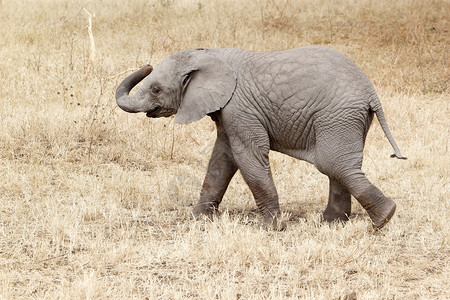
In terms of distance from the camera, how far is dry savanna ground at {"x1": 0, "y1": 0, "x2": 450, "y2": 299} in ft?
18.7

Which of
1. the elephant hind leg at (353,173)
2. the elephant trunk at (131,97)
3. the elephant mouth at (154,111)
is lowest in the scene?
the elephant hind leg at (353,173)

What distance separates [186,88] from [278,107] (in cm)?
89

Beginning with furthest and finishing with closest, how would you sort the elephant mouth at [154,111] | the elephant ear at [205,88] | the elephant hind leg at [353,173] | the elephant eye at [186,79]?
the elephant mouth at [154,111] < the elephant eye at [186,79] < the elephant ear at [205,88] < the elephant hind leg at [353,173]

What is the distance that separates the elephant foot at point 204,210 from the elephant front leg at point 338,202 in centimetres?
112

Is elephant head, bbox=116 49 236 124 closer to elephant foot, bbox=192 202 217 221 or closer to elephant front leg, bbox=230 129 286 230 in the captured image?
elephant front leg, bbox=230 129 286 230

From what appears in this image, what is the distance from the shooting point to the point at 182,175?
869cm

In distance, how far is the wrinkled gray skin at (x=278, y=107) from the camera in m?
6.61

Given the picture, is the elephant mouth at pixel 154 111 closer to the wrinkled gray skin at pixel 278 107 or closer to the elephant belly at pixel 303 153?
the wrinkled gray skin at pixel 278 107

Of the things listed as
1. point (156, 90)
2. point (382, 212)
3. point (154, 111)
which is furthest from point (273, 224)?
point (156, 90)

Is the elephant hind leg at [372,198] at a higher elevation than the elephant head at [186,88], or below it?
below

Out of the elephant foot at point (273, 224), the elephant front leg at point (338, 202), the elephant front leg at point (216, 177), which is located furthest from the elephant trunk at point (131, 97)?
the elephant front leg at point (338, 202)

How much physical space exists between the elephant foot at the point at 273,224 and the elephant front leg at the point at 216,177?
0.55 meters

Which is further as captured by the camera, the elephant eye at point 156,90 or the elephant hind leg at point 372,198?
the elephant eye at point 156,90

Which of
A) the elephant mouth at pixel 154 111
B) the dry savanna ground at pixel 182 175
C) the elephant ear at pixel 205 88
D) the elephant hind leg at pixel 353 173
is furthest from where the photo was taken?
the elephant mouth at pixel 154 111
